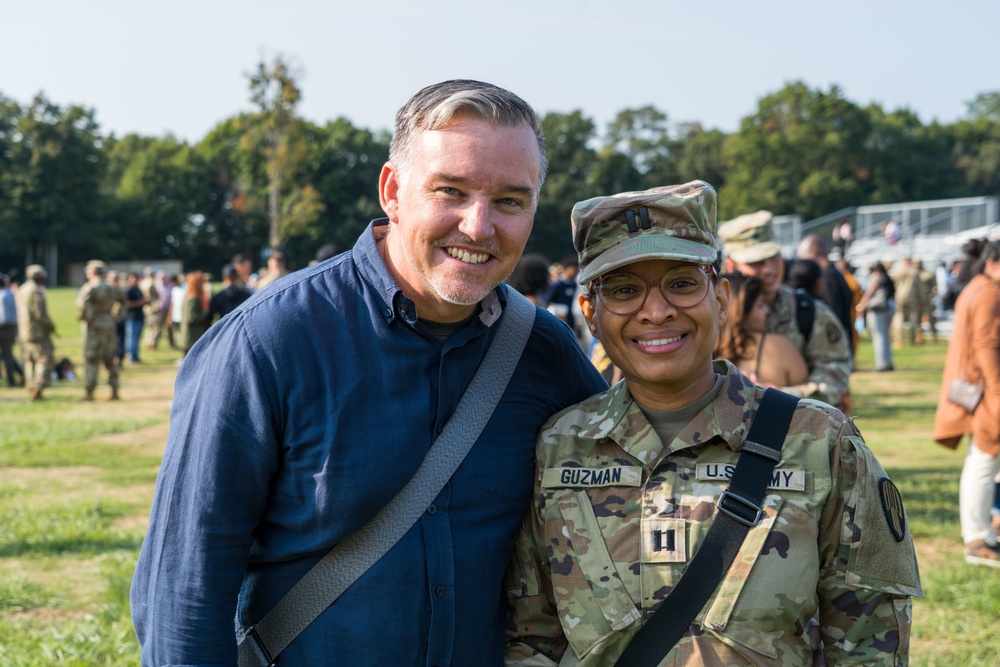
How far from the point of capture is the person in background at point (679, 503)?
2.16m

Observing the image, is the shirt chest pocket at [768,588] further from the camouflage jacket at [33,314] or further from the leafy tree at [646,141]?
the leafy tree at [646,141]

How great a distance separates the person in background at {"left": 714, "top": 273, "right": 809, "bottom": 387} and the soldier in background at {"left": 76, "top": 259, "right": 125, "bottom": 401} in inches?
517

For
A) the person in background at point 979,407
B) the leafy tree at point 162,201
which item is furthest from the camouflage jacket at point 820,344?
the leafy tree at point 162,201

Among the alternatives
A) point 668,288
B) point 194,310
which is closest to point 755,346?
point 668,288

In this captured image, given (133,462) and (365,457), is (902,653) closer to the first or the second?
(365,457)

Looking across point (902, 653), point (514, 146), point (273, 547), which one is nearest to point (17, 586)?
point (273, 547)

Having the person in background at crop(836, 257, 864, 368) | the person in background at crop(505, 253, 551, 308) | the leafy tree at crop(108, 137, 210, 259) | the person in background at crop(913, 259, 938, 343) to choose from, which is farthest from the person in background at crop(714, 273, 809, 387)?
the leafy tree at crop(108, 137, 210, 259)

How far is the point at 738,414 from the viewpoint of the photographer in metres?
2.36

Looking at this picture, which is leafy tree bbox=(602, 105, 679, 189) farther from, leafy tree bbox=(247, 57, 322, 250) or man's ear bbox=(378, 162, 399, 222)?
man's ear bbox=(378, 162, 399, 222)

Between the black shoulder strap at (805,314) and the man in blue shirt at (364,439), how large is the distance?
11.4 feet

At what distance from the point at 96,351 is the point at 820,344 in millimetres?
13573

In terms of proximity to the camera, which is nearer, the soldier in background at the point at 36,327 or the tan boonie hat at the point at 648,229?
the tan boonie hat at the point at 648,229

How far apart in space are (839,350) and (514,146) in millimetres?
3744

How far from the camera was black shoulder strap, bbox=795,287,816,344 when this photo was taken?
5.45 m
